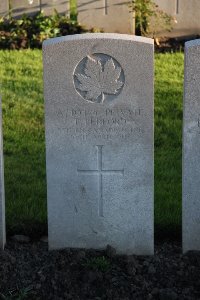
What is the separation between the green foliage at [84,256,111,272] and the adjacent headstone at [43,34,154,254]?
204mm

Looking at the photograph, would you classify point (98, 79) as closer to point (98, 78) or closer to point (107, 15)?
point (98, 78)

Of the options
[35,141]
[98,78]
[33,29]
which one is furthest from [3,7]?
[98,78]

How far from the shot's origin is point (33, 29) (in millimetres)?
10102

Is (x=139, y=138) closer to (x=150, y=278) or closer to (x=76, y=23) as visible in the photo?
(x=150, y=278)

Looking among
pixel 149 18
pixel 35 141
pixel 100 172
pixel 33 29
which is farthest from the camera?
pixel 149 18

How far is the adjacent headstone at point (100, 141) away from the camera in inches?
192

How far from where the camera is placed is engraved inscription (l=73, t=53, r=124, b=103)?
490cm

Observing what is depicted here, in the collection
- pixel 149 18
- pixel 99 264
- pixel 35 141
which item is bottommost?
pixel 99 264

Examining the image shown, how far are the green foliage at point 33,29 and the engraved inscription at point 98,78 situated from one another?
16.4 ft

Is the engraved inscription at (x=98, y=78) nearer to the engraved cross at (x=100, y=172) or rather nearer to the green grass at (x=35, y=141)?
the engraved cross at (x=100, y=172)

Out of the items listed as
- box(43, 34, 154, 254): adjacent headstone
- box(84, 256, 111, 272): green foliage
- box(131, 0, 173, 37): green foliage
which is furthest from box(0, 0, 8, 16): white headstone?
box(84, 256, 111, 272): green foliage

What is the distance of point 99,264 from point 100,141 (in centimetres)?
76

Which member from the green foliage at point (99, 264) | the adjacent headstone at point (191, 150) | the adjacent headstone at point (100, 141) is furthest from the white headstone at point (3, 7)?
the green foliage at point (99, 264)

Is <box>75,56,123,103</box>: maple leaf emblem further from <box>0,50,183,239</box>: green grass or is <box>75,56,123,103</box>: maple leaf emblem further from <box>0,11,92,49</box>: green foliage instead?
<box>0,11,92,49</box>: green foliage
